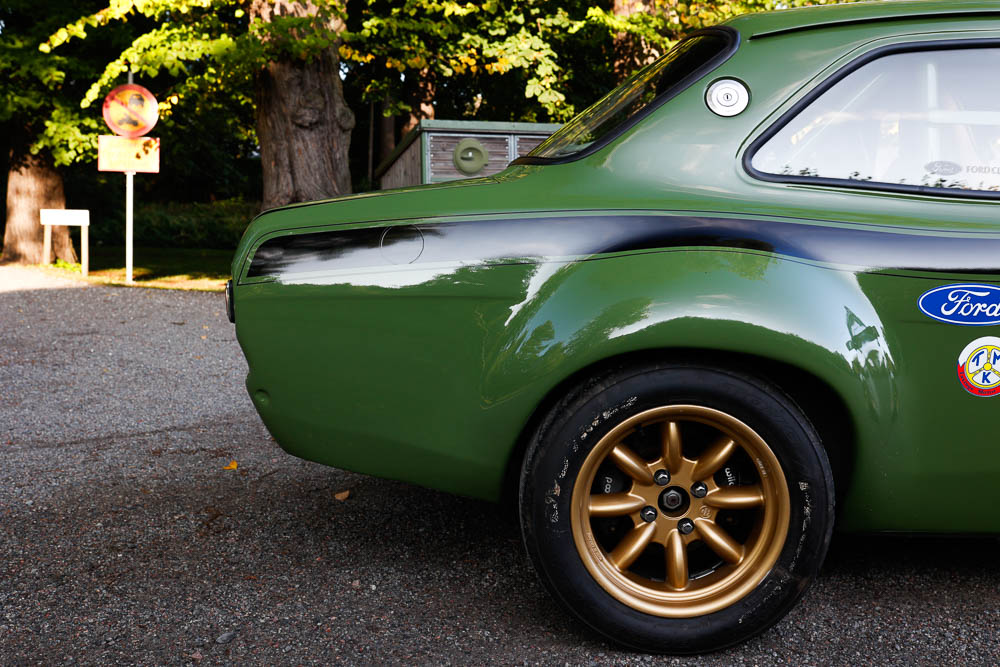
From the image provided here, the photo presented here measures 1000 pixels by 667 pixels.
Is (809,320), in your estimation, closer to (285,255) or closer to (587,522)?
(587,522)

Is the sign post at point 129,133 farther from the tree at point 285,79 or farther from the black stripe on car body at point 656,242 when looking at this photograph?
the black stripe on car body at point 656,242

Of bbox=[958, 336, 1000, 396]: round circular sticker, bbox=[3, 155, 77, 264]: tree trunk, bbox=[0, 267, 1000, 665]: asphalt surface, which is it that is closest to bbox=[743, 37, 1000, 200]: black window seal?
bbox=[958, 336, 1000, 396]: round circular sticker

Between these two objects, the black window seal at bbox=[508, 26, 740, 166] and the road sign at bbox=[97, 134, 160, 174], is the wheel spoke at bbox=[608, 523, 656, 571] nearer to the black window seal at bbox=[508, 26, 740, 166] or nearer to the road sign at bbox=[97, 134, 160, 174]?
the black window seal at bbox=[508, 26, 740, 166]

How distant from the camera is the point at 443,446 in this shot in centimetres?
246

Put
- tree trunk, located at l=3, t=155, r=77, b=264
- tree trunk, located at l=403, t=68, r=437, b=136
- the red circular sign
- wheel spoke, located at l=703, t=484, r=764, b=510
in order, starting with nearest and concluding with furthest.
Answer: wheel spoke, located at l=703, t=484, r=764, b=510, the red circular sign, tree trunk, located at l=3, t=155, r=77, b=264, tree trunk, located at l=403, t=68, r=437, b=136

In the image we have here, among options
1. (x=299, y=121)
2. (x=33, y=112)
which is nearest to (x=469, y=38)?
(x=299, y=121)

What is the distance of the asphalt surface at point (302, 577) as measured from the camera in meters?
2.44

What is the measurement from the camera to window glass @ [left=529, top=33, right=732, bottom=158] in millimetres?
2547

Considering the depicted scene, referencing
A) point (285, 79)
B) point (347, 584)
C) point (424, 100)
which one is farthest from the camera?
point (424, 100)

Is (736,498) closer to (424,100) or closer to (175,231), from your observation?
(424,100)

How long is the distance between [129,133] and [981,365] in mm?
12167

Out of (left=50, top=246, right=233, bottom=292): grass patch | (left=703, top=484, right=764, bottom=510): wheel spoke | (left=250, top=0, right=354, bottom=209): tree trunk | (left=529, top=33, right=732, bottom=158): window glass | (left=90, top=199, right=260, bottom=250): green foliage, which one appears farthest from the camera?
(left=90, top=199, right=260, bottom=250): green foliage

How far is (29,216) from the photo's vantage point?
15578 mm

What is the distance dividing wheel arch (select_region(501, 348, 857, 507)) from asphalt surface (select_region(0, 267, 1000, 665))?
0.44m
